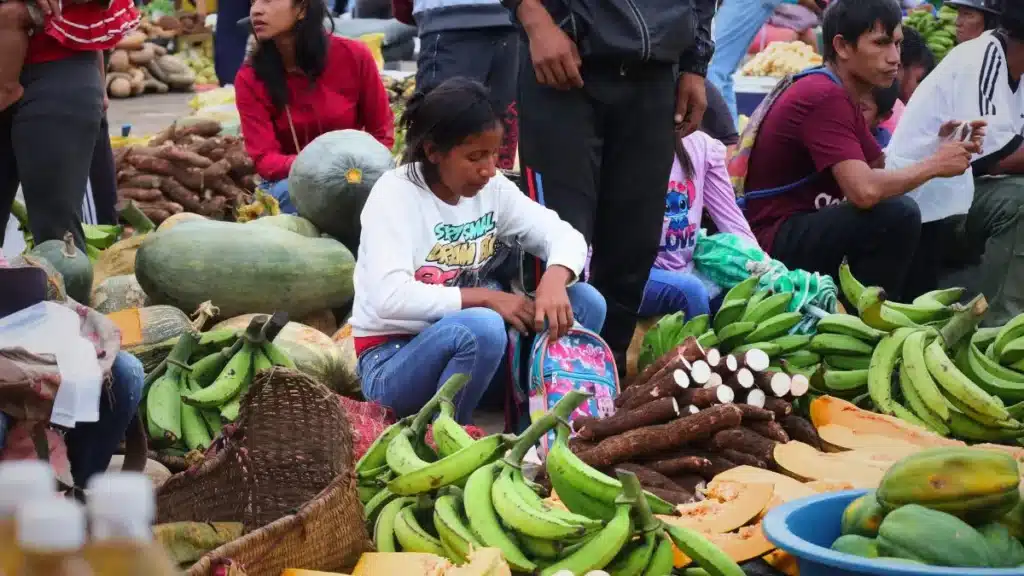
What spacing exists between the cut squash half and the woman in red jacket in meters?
3.19

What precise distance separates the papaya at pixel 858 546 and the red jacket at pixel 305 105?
4181 mm

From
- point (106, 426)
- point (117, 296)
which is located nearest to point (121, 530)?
point (106, 426)

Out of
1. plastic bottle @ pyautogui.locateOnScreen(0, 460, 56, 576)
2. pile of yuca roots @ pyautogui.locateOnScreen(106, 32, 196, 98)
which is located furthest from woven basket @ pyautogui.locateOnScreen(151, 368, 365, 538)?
pile of yuca roots @ pyautogui.locateOnScreen(106, 32, 196, 98)

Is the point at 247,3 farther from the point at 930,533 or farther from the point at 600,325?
the point at 930,533

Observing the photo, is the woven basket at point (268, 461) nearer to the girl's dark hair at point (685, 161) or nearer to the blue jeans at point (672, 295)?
the blue jeans at point (672, 295)

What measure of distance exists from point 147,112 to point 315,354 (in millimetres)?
9160

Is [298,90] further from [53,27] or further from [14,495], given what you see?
[14,495]

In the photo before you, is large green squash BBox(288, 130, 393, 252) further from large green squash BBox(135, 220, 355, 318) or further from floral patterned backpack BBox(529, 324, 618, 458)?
floral patterned backpack BBox(529, 324, 618, 458)

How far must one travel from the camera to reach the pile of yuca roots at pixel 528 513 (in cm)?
275

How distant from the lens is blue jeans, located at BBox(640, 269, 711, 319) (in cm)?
520

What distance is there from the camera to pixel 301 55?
19.8 ft

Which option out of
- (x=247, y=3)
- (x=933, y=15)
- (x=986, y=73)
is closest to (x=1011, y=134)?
(x=986, y=73)

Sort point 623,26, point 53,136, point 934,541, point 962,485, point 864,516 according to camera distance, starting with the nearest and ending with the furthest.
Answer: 1. point 934,541
2. point 962,485
3. point 864,516
4. point 623,26
5. point 53,136

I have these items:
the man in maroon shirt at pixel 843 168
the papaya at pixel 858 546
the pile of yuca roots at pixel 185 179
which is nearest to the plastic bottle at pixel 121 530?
the papaya at pixel 858 546
